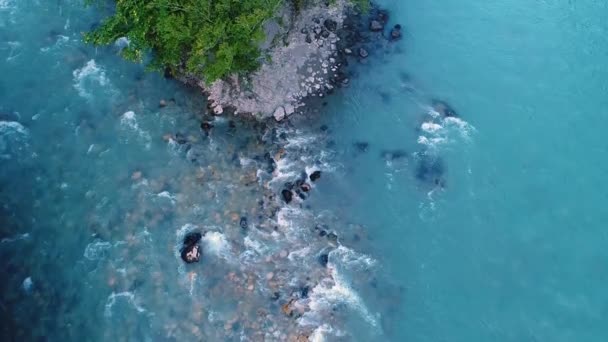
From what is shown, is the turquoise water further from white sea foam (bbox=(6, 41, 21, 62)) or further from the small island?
the small island

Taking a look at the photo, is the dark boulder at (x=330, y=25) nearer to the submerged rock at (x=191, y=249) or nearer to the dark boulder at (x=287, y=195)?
the dark boulder at (x=287, y=195)

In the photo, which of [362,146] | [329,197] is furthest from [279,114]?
[329,197]

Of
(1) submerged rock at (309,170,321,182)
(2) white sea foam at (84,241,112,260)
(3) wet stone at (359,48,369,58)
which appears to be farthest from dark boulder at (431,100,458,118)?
(2) white sea foam at (84,241,112,260)

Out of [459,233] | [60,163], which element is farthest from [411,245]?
[60,163]

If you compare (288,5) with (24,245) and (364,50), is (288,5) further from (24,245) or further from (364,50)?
(24,245)

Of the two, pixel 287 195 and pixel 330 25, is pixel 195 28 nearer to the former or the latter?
pixel 287 195
